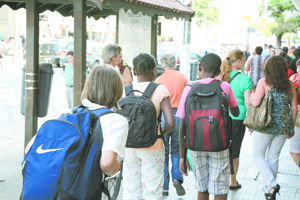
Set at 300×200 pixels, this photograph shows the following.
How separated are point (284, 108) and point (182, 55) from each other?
8.11 m

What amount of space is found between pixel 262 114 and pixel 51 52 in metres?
23.8

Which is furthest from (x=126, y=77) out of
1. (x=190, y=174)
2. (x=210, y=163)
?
(x=210, y=163)

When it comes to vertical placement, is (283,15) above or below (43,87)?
above

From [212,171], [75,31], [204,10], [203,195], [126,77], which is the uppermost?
[204,10]

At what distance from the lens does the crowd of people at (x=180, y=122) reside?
2.38m

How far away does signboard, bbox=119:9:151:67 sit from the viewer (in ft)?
24.1

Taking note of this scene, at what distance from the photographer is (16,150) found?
270 inches

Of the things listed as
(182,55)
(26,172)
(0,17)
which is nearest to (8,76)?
(182,55)

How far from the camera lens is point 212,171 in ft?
11.5

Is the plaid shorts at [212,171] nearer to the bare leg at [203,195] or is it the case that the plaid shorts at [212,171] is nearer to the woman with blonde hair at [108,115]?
the bare leg at [203,195]

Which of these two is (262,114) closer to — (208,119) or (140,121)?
(208,119)

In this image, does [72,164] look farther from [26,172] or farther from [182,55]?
[182,55]

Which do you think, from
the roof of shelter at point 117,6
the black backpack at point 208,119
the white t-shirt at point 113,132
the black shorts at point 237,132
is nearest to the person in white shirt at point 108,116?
the white t-shirt at point 113,132

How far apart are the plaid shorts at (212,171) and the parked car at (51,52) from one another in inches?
941
